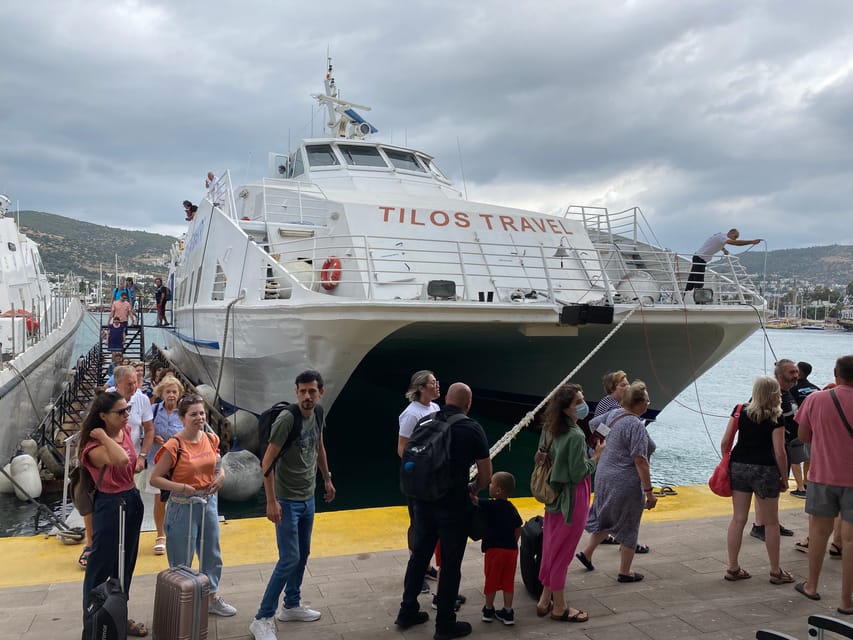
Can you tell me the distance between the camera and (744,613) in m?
4.10

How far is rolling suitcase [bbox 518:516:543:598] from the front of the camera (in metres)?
4.41

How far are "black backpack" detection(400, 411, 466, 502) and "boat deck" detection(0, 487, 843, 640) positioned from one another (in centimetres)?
82

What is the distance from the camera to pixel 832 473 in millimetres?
4129

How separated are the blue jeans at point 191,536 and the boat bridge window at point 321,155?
11046 millimetres

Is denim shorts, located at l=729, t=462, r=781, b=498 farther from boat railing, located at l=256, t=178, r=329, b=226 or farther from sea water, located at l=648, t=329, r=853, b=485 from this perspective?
boat railing, located at l=256, t=178, r=329, b=226

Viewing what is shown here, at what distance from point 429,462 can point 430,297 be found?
16.0 feet

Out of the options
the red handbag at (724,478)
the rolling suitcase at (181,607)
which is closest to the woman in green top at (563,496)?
the red handbag at (724,478)

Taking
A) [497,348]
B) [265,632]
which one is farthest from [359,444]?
[265,632]

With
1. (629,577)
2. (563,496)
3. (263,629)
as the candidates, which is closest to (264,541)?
(263,629)

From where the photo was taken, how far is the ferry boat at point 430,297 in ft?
28.1

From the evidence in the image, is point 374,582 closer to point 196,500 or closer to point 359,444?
point 196,500

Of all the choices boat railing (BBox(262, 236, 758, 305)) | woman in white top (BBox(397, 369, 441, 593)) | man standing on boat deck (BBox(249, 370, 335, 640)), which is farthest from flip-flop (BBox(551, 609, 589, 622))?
boat railing (BBox(262, 236, 758, 305))

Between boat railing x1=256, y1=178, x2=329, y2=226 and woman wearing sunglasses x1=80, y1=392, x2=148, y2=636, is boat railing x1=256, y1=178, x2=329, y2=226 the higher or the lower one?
the higher one

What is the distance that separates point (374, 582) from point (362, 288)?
5240 millimetres
